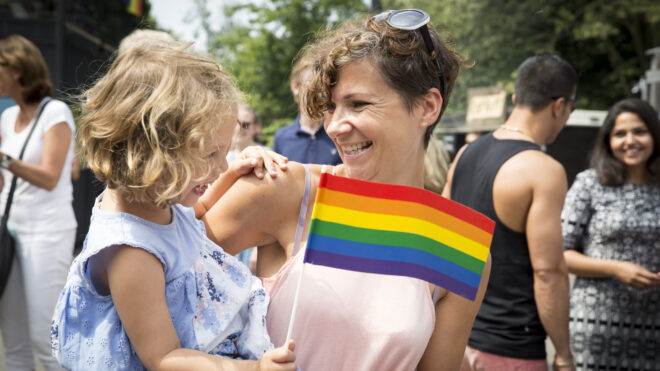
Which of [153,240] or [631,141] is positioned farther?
[631,141]

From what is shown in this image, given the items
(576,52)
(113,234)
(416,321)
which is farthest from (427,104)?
(576,52)

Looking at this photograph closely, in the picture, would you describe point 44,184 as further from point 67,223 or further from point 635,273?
point 635,273

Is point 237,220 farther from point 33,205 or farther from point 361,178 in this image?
point 33,205

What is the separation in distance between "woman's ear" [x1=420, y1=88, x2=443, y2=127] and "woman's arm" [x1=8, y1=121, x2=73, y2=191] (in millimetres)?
2471

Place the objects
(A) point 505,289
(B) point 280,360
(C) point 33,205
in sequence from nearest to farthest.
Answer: (B) point 280,360, (A) point 505,289, (C) point 33,205

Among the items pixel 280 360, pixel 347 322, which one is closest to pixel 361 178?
pixel 347 322

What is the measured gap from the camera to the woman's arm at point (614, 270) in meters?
3.65

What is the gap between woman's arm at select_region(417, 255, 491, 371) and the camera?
186 centimetres

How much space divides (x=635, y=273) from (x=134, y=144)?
307cm

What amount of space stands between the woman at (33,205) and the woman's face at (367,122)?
2.37 m

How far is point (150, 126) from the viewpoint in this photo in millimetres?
1501

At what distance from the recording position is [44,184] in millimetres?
3611

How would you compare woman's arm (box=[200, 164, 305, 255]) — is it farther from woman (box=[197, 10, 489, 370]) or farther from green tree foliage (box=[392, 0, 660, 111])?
green tree foliage (box=[392, 0, 660, 111])

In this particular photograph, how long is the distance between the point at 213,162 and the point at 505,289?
204cm
